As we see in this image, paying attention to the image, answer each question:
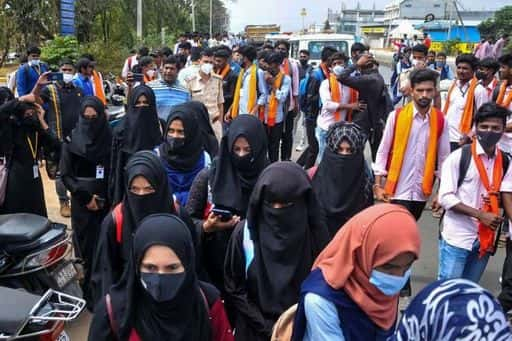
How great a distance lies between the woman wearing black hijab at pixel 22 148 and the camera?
461cm

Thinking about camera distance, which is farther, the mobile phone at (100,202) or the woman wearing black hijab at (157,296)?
the mobile phone at (100,202)

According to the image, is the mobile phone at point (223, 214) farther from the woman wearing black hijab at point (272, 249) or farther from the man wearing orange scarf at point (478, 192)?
the man wearing orange scarf at point (478, 192)

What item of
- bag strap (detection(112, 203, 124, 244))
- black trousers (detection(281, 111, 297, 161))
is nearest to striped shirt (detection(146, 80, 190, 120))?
black trousers (detection(281, 111, 297, 161))

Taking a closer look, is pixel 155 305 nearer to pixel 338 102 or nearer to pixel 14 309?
pixel 14 309

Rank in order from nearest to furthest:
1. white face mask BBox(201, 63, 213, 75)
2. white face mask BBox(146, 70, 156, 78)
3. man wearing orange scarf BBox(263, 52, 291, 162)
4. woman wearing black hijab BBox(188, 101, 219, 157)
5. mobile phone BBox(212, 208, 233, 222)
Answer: mobile phone BBox(212, 208, 233, 222)
woman wearing black hijab BBox(188, 101, 219, 157)
white face mask BBox(201, 63, 213, 75)
man wearing orange scarf BBox(263, 52, 291, 162)
white face mask BBox(146, 70, 156, 78)

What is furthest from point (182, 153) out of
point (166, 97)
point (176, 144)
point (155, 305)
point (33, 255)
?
point (166, 97)

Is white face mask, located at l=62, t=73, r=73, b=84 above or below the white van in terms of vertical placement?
below

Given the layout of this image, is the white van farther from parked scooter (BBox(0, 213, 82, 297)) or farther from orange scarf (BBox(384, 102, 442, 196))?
parked scooter (BBox(0, 213, 82, 297))

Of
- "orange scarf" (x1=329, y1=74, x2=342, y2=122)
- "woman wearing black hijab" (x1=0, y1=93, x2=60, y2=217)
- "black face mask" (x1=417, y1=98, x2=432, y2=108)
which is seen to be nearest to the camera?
"black face mask" (x1=417, y1=98, x2=432, y2=108)

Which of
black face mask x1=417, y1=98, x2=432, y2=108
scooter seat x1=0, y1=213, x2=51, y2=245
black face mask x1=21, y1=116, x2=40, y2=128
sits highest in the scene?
black face mask x1=417, y1=98, x2=432, y2=108

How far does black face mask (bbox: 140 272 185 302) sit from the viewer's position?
2289 millimetres

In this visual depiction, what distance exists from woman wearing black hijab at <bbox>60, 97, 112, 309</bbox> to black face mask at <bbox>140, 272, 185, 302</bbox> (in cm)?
230

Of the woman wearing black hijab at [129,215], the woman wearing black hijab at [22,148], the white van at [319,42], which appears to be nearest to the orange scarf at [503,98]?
the woman wearing black hijab at [129,215]

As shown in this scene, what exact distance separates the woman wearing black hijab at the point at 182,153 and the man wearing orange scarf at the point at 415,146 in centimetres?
139
